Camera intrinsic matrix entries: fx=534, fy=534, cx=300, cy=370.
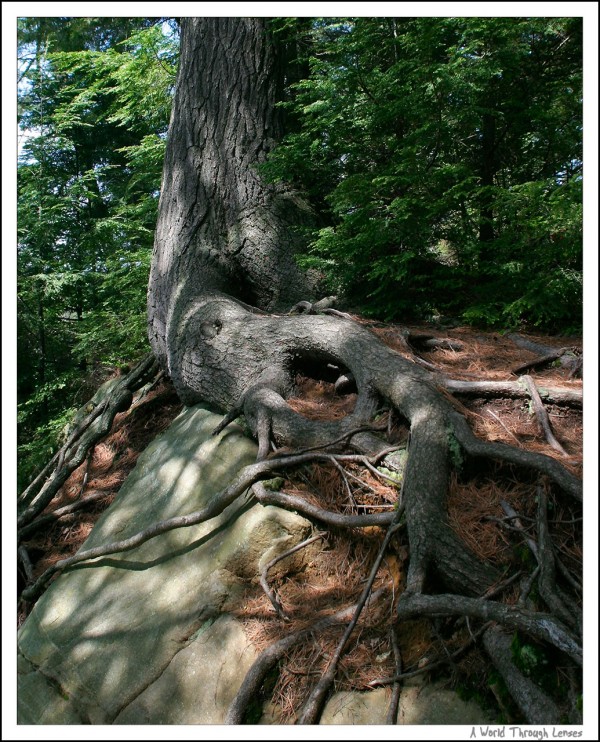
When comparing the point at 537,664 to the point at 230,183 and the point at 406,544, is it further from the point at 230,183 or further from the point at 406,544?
the point at 230,183

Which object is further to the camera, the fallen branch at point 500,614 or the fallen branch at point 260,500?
the fallen branch at point 260,500

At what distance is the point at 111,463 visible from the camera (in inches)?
243

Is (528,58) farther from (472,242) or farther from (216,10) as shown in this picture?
(216,10)

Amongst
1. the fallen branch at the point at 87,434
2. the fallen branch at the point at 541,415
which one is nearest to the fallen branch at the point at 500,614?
the fallen branch at the point at 541,415

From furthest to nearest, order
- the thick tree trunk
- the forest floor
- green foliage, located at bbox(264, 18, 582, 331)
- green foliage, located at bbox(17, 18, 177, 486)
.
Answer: green foliage, located at bbox(17, 18, 177, 486) < the thick tree trunk < green foliage, located at bbox(264, 18, 582, 331) < the forest floor

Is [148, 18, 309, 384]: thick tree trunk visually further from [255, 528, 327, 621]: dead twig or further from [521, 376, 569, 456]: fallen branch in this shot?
[255, 528, 327, 621]: dead twig

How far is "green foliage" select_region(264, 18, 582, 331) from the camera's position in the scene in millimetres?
4367

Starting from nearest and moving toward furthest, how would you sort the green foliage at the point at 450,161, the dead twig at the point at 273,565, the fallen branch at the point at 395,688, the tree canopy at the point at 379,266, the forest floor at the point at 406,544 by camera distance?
the fallen branch at the point at 395,688 < the forest floor at the point at 406,544 < the tree canopy at the point at 379,266 < the dead twig at the point at 273,565 < the green foliage at the point at 450,161

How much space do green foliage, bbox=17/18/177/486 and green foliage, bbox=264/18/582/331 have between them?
3934 millimetres

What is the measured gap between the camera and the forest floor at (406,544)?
2.69m

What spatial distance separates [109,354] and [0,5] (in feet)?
19.9

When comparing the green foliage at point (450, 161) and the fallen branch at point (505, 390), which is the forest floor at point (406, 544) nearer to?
the fallen branch at point (505, 390)

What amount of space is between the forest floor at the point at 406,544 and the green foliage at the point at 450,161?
614mm

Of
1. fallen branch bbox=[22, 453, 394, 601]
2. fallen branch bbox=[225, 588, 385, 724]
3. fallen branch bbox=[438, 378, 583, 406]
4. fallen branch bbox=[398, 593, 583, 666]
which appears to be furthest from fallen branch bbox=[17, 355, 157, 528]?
fallen branch bbox=[398, 593, 583, 666]
